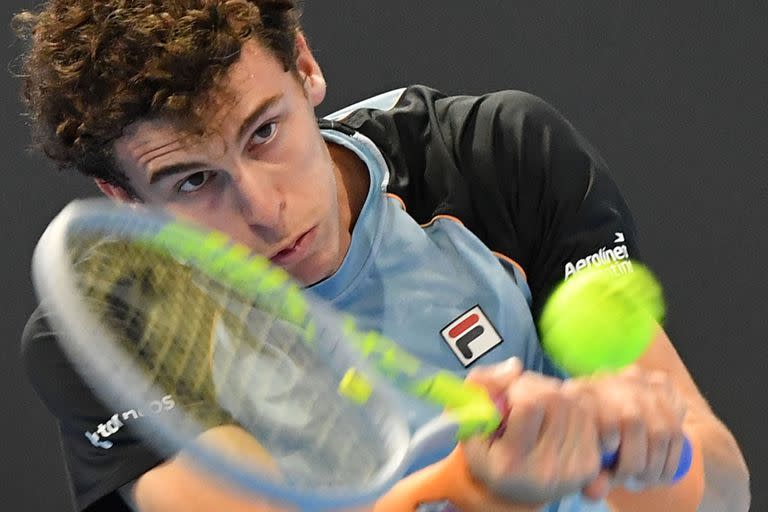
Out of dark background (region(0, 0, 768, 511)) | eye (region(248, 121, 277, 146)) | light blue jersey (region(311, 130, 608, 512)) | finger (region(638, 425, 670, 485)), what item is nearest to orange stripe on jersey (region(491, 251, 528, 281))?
light blue jersey (region(311, 130, 608, 512))

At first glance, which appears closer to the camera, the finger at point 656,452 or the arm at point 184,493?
the finger at point 656,452

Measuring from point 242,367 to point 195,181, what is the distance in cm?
15

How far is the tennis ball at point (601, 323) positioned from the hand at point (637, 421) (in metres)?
→ 0.05

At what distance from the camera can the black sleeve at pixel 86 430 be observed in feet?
2.81

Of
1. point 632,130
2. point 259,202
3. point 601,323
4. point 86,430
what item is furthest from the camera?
point 632,130

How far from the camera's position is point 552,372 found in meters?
0.91

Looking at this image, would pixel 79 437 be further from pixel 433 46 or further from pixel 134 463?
pixel 433 46

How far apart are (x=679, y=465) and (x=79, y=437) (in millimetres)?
475

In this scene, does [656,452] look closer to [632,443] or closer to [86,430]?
[632,443]

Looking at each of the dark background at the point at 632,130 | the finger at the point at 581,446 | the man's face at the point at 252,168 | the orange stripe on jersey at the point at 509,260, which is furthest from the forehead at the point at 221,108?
the dark background at the point at 632,130

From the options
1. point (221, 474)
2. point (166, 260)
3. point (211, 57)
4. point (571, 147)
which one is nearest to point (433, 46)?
point (571, 147)

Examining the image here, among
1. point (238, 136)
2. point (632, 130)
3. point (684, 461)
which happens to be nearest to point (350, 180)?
point (238, 136)

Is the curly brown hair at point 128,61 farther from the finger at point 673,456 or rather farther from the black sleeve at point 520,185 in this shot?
the finger at point 673,456

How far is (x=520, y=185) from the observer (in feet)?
3.02
